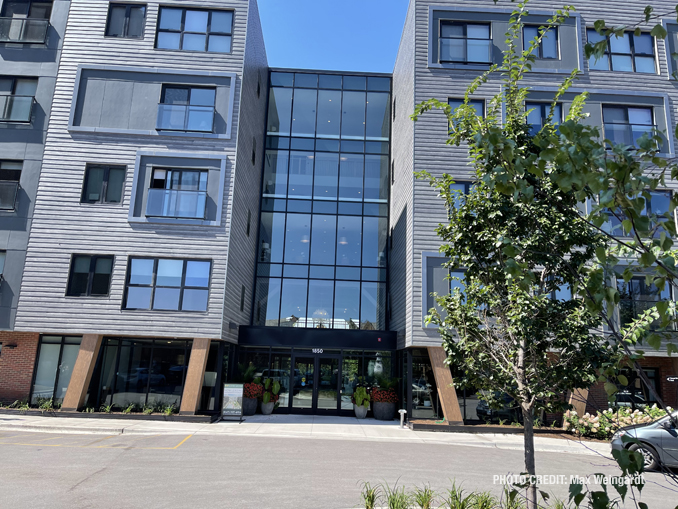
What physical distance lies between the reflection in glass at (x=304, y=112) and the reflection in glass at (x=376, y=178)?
11.6 ft

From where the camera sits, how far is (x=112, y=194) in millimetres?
19281

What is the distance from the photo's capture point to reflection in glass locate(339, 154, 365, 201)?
26703 mm

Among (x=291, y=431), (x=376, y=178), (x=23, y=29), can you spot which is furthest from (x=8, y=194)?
(x=376, y=178)

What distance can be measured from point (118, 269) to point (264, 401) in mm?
7856

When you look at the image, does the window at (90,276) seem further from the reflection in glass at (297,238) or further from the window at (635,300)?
the window at (635,300)

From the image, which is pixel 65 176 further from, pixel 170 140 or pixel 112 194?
pixel 170 140

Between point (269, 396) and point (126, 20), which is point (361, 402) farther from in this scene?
point (126, 20)

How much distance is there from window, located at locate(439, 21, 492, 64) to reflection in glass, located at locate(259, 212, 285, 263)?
11.1m

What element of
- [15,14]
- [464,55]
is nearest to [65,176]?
[15,14]

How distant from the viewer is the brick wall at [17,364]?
1841cm

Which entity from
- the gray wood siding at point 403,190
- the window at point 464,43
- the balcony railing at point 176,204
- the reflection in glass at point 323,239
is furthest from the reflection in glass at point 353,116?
the balcony railing at point 176,204

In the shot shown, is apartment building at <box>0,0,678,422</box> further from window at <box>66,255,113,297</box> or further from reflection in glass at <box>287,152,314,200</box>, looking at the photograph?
reflection in glass at <box>287,152,314,200</box>

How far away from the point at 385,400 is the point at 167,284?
9997mm

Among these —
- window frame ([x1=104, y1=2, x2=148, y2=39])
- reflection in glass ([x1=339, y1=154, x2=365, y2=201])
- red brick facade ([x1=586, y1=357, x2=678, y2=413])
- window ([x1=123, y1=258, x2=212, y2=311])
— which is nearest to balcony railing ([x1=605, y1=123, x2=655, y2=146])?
red brick facade ([x1=586, y1=357, x2=678, y2=413])
